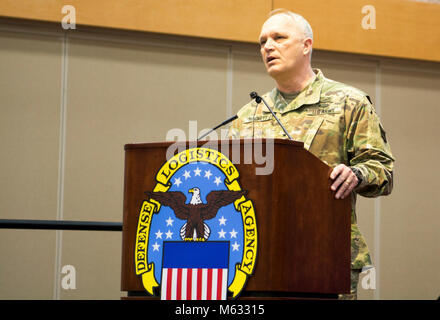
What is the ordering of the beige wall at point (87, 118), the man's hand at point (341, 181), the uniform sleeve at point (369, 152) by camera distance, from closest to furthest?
the man's hand at point (341, 181)
the uniform sleeve at point (369, 152)
the beige wall at point (87, 118)

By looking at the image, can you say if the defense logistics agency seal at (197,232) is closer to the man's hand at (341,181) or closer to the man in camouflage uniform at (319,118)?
the man's hand at (341,181)

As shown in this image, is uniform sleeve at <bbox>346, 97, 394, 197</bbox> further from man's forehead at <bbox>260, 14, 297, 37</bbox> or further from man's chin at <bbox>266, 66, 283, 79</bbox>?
man's forehead at <bbox>260, 14, 297, 37</bbox>

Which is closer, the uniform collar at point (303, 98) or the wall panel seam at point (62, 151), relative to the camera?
the uniform collar at point (303, 98)

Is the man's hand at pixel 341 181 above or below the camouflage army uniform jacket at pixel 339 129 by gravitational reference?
below

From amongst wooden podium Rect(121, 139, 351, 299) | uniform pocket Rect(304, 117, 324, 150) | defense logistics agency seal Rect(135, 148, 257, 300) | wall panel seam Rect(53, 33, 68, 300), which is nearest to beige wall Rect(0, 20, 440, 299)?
wall panel seam Rect(53, 33, 68, 300)

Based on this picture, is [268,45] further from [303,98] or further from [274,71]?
[303,98]

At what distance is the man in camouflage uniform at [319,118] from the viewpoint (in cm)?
292

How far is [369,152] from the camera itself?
2.91m

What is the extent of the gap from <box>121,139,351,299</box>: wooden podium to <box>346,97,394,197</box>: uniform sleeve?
0.83 feet

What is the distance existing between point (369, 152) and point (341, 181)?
0.47 m

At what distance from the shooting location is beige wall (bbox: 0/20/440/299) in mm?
5855

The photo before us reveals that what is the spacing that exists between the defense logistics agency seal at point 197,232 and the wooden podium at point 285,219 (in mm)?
33

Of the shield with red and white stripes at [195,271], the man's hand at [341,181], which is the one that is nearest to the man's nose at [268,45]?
the man's hand at [341,181]

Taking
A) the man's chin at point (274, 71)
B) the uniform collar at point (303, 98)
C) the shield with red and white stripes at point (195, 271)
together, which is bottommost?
the shield with red and white stripes at point (195, 271)
